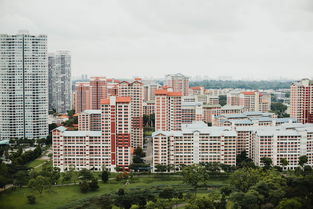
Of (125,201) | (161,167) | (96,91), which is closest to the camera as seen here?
(125,201)

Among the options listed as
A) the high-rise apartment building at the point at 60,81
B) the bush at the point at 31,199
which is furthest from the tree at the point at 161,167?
the high-rise apartment building at the point at 60,81

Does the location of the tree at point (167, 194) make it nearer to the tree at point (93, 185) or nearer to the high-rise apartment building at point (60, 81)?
the tree at point (93, 185)

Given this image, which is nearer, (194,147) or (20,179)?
(20,179)

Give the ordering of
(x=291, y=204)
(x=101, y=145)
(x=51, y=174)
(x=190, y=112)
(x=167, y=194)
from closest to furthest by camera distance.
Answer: (x=291, y=204) < (x=167, y=194) < (x=51, y=174) < (x=101, y=145) < (x=190, y=112)

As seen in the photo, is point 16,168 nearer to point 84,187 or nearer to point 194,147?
point 84,187

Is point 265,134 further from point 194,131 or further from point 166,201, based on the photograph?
point 166,201

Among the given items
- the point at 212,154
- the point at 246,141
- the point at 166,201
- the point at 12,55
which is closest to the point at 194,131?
the point at 212,154

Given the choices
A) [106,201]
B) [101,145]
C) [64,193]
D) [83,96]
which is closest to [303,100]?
[101,145]
